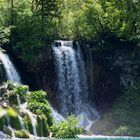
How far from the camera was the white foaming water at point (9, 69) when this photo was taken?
58737 mm

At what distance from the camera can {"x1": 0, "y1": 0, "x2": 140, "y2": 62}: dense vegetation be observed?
64938mm

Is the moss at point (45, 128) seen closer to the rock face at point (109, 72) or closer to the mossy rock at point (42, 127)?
the mossy rock at point (42, 127)

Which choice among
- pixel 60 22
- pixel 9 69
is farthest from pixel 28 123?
pixel 60 22

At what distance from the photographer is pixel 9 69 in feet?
194

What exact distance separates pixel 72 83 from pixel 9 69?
7.96 meters

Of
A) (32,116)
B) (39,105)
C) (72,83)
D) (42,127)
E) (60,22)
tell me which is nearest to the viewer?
(32,116)

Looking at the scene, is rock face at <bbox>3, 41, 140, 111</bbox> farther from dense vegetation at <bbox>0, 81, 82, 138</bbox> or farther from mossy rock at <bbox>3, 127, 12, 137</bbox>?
mossy rock at <bbox>3, 127, 12, 137</bbox>

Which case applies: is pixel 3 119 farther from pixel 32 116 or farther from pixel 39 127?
pixel 39 127

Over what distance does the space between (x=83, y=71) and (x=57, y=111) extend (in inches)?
259

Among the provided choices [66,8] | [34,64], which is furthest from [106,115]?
[66,8]

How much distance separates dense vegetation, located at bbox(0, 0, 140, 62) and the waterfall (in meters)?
2.17

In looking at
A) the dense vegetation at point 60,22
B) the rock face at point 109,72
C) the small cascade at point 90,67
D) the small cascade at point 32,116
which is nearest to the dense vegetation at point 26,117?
the small cascade at point 32,116

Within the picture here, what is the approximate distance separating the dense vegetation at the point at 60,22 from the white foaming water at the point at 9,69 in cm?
278

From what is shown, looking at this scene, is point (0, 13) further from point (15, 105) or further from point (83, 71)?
point (15, 105)
